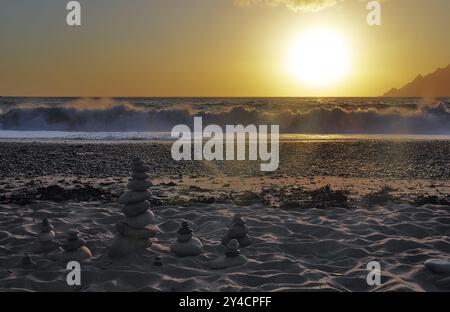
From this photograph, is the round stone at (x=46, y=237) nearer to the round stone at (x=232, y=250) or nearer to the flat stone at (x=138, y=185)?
the flat stone at (x=138, y=185)

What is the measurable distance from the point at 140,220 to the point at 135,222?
0.09 meters

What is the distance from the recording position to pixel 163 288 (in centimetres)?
575

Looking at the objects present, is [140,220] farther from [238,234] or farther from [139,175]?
[238,234]

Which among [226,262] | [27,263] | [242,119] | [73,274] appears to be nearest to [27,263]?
[27,263]

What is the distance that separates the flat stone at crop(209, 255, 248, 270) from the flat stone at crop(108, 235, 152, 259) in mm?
1219

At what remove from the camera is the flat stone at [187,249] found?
23.1 ft

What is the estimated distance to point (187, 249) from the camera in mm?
7066

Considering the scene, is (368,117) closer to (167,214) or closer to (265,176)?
(265,176)

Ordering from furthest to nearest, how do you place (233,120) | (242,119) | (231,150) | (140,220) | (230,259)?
(242,119) < (233,120) < (231,150) < (140,220) < (230,259)

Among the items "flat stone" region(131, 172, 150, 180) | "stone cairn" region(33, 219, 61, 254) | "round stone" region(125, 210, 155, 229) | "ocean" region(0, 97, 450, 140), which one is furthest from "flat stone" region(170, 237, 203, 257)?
"ocean" region(0, 97, 450, 140)

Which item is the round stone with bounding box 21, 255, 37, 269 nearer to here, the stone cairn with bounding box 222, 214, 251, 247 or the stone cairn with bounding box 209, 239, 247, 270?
the stone cairn with bounding box 209, 239, 247, 270

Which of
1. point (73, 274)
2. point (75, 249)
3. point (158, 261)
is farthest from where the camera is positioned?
point (75, 249)
